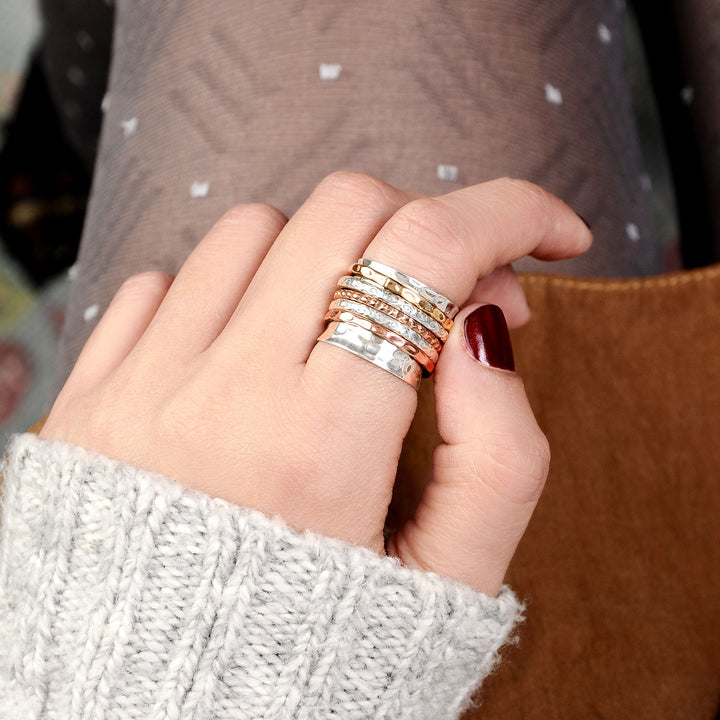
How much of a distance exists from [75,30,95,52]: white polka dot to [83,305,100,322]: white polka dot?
2.08ft

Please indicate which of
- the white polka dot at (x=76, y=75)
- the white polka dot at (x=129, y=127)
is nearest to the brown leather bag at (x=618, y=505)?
the white polka dot at (x=129, y=127)

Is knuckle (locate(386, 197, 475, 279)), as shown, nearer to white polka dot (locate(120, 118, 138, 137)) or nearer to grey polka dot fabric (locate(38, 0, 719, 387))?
grey polka dot fabric (locate(38, 0, 719, 387))

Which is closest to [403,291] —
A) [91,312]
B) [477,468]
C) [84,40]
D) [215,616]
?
[477,468]

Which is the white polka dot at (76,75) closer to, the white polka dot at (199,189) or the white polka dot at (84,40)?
the white polka dot at (84,40)

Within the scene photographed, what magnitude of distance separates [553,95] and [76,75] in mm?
825

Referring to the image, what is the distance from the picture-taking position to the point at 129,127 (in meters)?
0.70

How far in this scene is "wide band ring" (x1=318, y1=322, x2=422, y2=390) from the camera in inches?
16.7

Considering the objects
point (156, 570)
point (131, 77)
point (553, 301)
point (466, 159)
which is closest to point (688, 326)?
point (553, 301)

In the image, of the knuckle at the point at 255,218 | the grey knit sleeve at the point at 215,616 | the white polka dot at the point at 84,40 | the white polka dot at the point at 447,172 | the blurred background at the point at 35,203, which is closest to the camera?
the grey knit sleeve at the point at 215,616

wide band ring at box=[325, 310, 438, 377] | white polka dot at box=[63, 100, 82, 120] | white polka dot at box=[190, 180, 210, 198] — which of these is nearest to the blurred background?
white polka dot at box=[63, 100, 82, 120]

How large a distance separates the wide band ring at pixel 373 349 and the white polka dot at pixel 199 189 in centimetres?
28

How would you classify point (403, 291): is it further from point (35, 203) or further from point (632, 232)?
point (35, 203)

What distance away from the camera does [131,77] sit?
0.72 metres

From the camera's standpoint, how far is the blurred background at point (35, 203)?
123 cm
